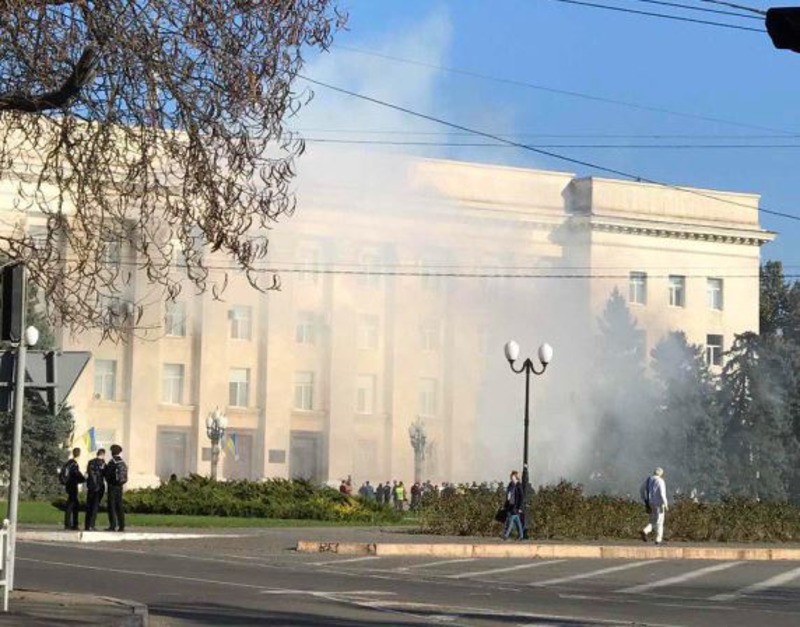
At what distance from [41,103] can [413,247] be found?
65651mm

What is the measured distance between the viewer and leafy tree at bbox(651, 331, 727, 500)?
81125 millimetres

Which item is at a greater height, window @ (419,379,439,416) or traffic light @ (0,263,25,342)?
window @ (419,379,439,416)

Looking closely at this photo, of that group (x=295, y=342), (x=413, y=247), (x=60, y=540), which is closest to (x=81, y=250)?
(x=60, y=540)

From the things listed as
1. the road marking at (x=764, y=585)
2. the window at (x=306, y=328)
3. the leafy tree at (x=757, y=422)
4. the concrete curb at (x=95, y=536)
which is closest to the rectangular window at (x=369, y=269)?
the window at (x=306, y=328)

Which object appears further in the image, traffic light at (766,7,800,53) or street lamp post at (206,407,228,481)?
street lamp post at (206,407,228,481)

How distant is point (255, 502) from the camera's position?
43.6 metres

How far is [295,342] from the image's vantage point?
285ft

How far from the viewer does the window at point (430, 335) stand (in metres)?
85.9

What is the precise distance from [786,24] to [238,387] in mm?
81682

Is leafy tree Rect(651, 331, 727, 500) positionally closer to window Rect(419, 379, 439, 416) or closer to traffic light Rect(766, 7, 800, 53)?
window Rect(419, 379, 439, 416)

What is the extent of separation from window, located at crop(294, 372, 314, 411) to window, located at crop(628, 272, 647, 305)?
756 inches

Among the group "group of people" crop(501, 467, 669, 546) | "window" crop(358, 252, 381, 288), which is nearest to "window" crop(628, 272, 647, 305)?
"window" crop(358, 252, 381, 288)

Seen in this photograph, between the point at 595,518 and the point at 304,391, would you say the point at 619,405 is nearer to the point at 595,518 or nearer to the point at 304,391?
the point at 304,391

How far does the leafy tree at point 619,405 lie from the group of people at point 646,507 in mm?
43758
